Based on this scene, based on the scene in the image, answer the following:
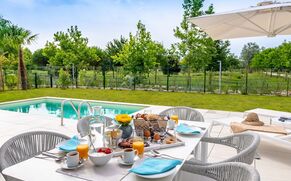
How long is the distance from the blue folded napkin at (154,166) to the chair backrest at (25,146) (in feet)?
3.29

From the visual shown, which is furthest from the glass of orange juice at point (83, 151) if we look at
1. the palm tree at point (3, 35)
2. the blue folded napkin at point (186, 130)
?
the palm tree at point (3, 35)

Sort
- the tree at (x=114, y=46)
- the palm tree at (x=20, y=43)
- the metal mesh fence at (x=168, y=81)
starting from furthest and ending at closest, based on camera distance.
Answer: the tree at (x=114, y=46)
the palm tree at (x=20, y=43)
the metal mesh fence at (x=168, y=81)

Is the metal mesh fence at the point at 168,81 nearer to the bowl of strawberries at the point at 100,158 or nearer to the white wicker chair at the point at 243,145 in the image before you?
the white wicker chair at the point at 243,145

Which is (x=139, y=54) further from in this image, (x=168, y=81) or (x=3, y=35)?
(x=3, y=35)

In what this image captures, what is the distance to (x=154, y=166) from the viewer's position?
1.39 m

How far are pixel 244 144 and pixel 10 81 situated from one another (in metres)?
14.0

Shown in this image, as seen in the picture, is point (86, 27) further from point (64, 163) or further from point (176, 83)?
point (64, 163)

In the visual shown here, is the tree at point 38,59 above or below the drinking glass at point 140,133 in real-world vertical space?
above

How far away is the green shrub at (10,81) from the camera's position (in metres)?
13.0

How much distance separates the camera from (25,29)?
42.5 ft

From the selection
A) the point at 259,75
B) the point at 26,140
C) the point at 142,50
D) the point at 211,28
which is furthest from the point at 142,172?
the point at 142,50

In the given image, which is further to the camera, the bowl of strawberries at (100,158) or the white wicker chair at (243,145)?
the white wicker chair at (243,145)

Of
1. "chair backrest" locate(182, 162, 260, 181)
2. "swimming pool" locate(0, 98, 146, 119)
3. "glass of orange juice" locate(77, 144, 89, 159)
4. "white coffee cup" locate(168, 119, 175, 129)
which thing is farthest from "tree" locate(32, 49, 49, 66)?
"chair backrest" locate(182, 162, 260, 181)

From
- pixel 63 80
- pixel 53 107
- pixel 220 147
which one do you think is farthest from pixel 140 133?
pixel 63 80
